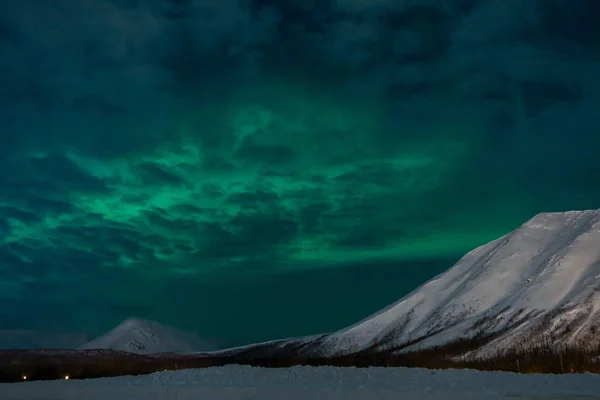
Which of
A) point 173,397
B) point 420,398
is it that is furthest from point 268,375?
point 420,398

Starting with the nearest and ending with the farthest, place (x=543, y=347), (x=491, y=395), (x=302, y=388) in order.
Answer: (x=491, y=395)
(x=302, y=388)
(x=543, y=347)

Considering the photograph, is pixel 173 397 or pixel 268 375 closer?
pixel 173 397

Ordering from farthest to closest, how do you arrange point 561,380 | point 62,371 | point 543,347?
point 543,347
point 62,371
point 561,380

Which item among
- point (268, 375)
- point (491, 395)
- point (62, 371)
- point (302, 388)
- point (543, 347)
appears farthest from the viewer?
point (543, 347)

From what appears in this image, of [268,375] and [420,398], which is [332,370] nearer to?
[268,375]

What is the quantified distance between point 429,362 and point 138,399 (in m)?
136

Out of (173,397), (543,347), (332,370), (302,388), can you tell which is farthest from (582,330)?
(173,397)

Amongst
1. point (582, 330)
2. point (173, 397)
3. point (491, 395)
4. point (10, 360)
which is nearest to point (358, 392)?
point (491, 395)

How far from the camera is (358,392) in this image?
Result: 5900 centimetres

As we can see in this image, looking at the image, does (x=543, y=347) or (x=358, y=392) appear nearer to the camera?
(x=358, y=392)

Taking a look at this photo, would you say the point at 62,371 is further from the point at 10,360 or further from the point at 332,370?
the point at 332,370

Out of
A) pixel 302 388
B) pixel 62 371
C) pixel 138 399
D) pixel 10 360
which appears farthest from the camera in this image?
pixel 10 360

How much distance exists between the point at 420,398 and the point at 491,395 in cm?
569

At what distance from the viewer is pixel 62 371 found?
170625mm
